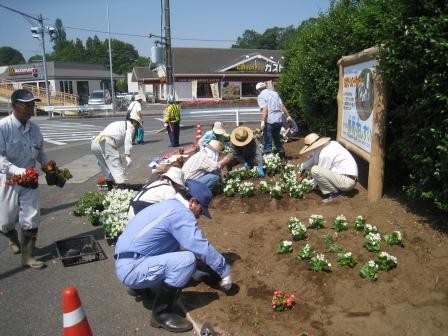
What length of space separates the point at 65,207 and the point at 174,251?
4674 mm

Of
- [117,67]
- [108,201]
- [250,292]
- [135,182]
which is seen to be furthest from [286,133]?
[117,67]

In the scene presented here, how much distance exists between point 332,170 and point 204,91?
135ft

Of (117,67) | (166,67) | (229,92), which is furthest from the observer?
(117,67)

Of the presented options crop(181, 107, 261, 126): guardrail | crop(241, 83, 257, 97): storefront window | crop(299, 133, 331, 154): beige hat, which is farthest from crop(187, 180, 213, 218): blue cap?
crop(241, 83, 257, 97): storefront window

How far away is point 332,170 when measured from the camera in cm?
680

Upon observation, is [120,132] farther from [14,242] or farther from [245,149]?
[14,242]

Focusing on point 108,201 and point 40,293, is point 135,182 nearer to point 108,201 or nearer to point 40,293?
point 108,201

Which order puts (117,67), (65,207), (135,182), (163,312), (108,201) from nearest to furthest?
1. (163,312)
2. (108,201)
3. (65,207)
4. (135,182)
5. (117,67)

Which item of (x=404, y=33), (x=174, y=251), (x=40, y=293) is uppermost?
(x=404, y=33)

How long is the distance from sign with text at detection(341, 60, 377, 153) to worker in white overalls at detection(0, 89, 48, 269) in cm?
467

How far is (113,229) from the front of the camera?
574 cm

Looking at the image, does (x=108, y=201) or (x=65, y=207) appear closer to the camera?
(x=108, y=201)

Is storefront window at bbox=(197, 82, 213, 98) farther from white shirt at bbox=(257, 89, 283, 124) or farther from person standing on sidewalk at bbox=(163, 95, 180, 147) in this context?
white shirt at bbox=(257, 89, 283, 124)

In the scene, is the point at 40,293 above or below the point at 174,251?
below
